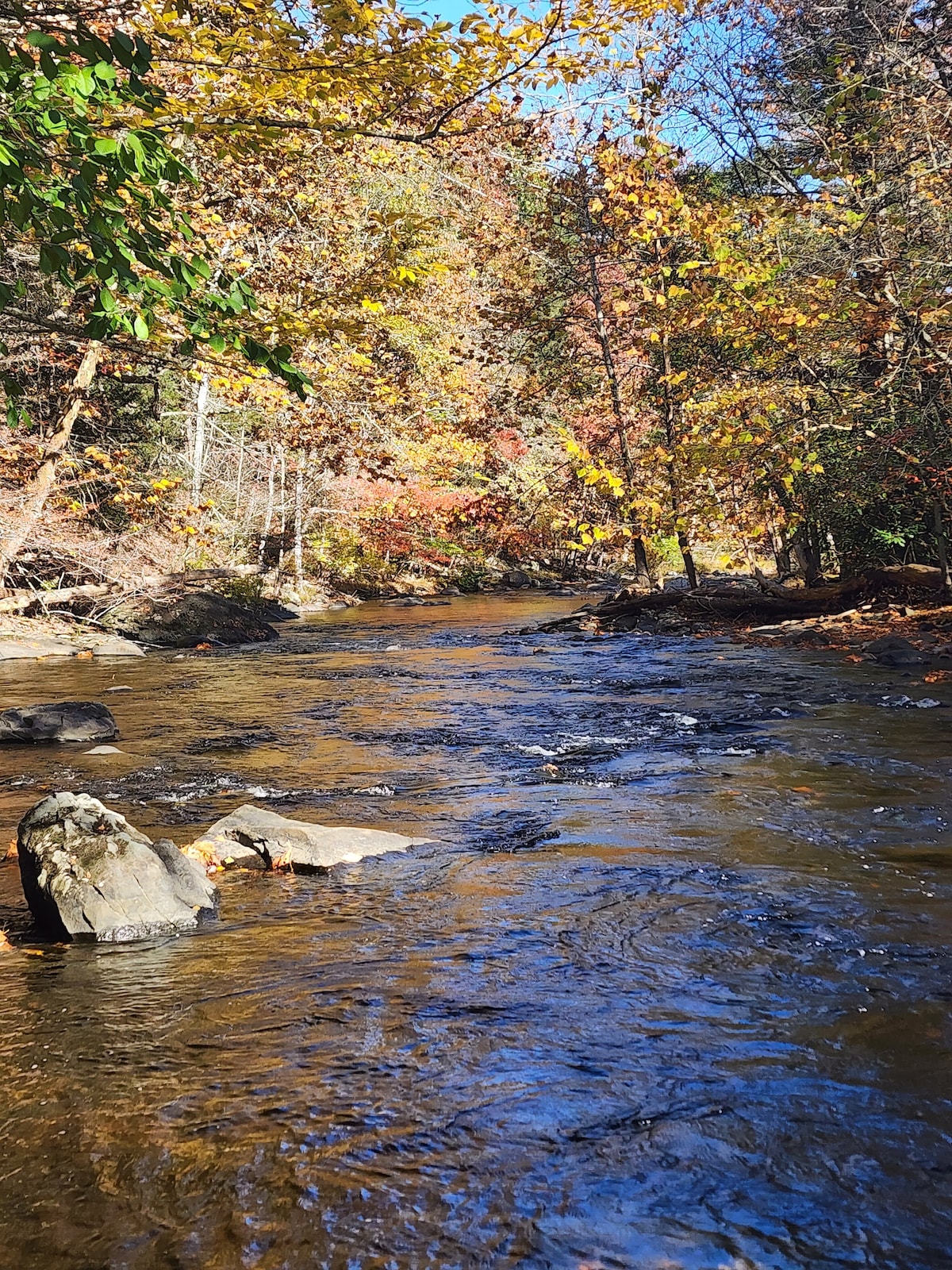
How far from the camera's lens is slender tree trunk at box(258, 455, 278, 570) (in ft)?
83.9

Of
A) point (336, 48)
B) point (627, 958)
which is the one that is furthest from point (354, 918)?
point (336, 48)

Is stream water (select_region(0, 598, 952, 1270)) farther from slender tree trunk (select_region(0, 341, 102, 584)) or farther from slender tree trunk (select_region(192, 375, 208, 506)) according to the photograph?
slender tree trunk (select_region(192, 375, 208, 506))

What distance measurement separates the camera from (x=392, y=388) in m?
13.6

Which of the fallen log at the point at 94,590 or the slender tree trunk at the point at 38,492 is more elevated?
the slender tree trunk at the point at 38,492

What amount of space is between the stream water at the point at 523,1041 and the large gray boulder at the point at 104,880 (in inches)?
6.8

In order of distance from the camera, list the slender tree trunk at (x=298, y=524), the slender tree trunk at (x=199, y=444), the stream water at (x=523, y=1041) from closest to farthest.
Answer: the stream water at (x=523, y=1041) < the slender tree trunk at (x=199, y=444) < the slender tree trunk at (x=298, y=524)

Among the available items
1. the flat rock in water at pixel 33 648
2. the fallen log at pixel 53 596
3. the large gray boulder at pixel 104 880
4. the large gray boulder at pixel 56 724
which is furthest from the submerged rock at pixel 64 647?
the large gray boulder at pixel 104 880

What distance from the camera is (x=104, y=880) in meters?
4.24

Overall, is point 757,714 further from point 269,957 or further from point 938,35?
point 938,35

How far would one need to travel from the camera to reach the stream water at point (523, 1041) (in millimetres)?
2203

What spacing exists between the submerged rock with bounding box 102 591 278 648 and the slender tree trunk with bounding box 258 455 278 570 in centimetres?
774

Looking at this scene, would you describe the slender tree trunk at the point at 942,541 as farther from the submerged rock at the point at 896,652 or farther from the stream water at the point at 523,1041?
the stream water at the point at 523,1041

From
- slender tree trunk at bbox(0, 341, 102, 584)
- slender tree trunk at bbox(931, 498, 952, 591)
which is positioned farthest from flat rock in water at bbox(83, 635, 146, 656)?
slender tree trunk at bbox(931, 498, 952, 591)

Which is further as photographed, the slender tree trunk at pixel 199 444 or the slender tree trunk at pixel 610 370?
the slender tree trunk at pixel 199 444
